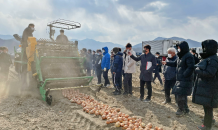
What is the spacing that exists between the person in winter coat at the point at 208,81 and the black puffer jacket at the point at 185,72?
534 millimetres

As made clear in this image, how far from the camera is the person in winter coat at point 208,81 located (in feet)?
10.5

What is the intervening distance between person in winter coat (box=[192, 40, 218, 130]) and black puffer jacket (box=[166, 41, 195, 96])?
0.53 metres

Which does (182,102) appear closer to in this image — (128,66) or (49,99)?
(128,66)

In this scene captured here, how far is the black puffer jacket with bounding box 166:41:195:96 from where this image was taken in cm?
396

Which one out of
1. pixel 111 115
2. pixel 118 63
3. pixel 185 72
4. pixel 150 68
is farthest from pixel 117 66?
pixel 185 72

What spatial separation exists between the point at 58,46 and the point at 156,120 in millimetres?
5401

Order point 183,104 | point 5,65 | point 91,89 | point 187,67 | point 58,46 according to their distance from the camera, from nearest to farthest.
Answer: point 187,67 < point 183,104 < point 91,89 < point 58,46 < point 5,65

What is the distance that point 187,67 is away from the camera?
404cm

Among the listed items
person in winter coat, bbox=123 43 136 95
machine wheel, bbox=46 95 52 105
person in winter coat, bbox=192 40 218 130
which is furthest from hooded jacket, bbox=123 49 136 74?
machine wheel, bbox=46 95 52 105

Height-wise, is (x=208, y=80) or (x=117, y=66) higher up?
(x=117, y=66)

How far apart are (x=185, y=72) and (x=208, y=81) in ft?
2.44

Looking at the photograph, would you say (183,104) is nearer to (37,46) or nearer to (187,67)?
(187,67)

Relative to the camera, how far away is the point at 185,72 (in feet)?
13.0

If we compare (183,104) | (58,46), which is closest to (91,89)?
(58,46)
